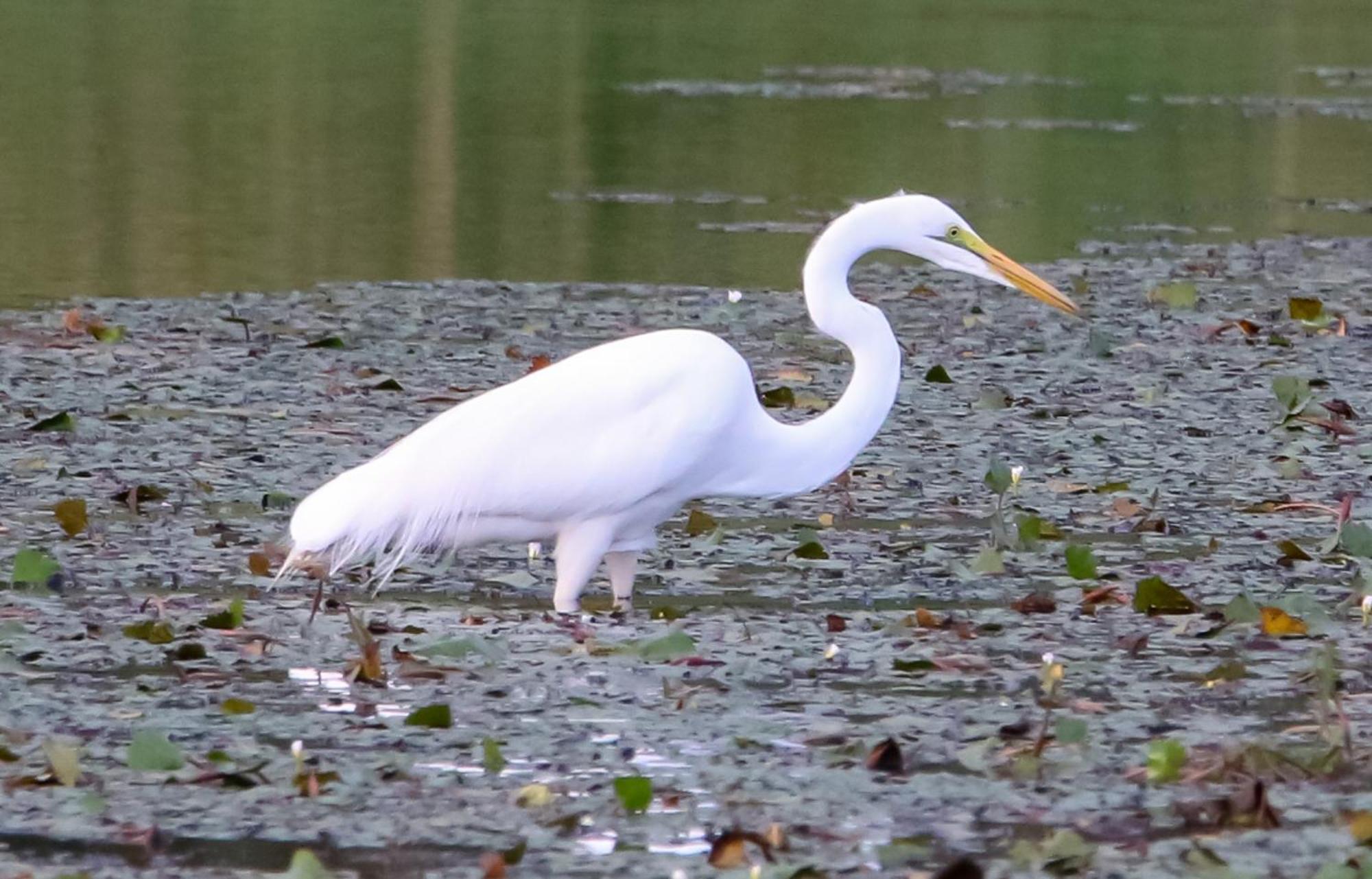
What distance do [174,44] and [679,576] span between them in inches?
572

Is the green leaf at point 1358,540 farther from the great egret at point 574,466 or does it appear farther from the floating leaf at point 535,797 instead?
the floating leaf at point 535,797

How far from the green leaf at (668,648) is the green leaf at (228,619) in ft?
2.53

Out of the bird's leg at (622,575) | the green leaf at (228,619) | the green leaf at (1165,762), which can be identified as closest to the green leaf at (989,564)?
the bird's leg at (622,575)

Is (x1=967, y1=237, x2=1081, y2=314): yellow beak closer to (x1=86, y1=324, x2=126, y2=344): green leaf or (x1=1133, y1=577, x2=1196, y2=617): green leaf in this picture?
(x1=1133, y1=577, x2=1196, y2=617): green leaf

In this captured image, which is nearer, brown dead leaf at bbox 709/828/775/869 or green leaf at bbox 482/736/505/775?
brown dead leaf at bbox 709/828/775/869

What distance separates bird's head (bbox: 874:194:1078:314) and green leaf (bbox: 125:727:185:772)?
2310 mm

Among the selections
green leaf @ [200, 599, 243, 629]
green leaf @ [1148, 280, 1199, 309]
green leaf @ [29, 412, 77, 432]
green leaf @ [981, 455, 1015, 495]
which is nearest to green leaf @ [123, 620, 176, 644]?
green leaf @ [200, 599, 243, 629]

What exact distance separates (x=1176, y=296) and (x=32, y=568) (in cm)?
553

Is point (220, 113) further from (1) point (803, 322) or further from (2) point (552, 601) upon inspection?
(2) point (552, 601)

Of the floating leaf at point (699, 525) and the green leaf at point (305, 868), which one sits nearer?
the green leaf at point (305, 868)

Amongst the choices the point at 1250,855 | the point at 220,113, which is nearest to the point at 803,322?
the point at 1250,855

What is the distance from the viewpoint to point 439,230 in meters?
11.6

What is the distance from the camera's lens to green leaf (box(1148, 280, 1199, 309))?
937 centimetres

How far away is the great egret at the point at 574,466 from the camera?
502cm
